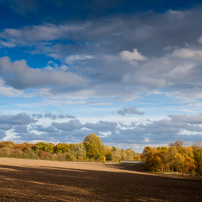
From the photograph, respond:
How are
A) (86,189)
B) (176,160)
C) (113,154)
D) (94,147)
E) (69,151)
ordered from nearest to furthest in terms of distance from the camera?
(86,189) < (176,160) < (69,151) < (94,147) < (113,154)

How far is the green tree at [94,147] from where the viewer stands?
399 ft

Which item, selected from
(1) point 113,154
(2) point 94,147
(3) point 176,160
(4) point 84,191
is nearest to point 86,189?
(4) point 84,191

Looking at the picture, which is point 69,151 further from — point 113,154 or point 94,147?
point 113,154

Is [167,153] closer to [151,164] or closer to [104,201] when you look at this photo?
[151,164]

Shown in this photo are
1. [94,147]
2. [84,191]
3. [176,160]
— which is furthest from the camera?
[94,147]

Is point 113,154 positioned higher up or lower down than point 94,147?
lower down

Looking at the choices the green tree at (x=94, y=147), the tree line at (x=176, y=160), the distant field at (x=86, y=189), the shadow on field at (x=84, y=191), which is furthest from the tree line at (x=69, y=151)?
the shadow on field at (x=84, y=191)

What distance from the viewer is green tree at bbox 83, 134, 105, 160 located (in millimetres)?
121500

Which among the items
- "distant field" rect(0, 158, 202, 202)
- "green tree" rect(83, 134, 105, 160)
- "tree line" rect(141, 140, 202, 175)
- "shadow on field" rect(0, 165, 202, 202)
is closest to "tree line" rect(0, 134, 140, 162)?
"green tree" rect(83, 134, 105, 160)

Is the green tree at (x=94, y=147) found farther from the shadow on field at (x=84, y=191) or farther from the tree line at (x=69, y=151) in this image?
the shadow on field at (x=84, y=191)

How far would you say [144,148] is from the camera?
451ft

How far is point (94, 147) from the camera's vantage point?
403ft

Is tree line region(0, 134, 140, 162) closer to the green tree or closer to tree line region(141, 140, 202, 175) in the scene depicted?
the green tree

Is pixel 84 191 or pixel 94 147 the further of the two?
pixel 94 147
